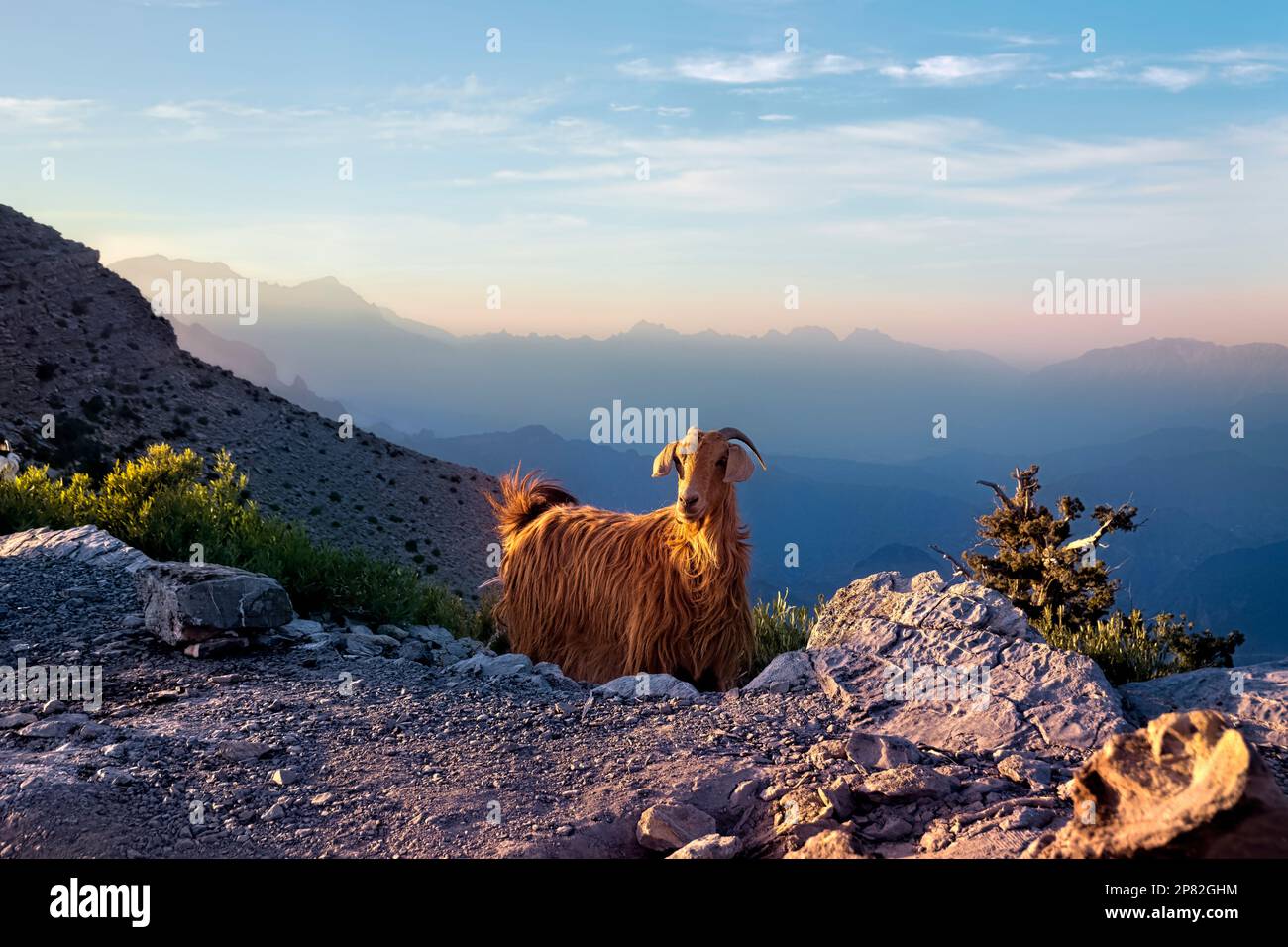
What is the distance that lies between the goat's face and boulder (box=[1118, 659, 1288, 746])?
314 cm

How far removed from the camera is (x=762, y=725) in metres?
6.05

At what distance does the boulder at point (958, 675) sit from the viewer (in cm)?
589

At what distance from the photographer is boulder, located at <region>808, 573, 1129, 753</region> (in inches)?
232

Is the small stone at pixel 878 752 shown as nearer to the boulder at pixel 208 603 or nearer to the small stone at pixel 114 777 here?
the small stone at pixel 114 777

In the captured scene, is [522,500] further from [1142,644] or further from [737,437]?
[1142,644]

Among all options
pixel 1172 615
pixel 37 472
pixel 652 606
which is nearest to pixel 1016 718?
pixel 652 606

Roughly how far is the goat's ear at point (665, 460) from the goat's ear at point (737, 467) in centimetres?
47

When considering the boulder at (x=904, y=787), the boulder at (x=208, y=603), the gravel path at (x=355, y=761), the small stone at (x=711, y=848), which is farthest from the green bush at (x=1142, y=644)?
the boulder at (x=208, y=603)

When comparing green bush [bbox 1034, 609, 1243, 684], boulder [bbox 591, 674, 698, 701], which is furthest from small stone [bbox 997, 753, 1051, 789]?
green bush [bbox 1034, 609, 1243, 684]

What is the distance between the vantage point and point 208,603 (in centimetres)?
810

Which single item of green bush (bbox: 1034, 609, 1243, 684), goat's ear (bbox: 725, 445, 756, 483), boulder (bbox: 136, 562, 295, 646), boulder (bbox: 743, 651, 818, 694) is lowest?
green bush (bbox: 1034, 609, 1243, 684)

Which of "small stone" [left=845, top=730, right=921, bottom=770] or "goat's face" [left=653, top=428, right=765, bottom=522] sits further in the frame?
"goat's face" [left=653, top=428, right=765, bottom=522]

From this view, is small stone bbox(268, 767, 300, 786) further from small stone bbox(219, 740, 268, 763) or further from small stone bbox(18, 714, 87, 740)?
small stone bbox(18, 714, 87, 740)

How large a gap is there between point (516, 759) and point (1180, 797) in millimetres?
3494
